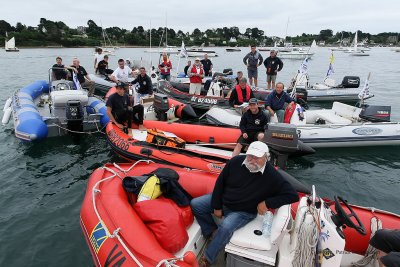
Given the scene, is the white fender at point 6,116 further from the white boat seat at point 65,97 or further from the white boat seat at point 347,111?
the white boat seat at point 347,111

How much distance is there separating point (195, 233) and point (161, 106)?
507 centimetres

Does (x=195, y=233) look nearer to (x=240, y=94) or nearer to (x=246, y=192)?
(x=246, y=192)

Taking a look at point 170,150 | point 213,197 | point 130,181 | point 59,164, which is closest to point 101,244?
point 130,181

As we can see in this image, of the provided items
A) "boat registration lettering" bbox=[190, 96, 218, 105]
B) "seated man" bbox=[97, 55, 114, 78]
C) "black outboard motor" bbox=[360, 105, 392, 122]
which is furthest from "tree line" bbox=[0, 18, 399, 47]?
"black outboard motor" bbox=[360, 105, 392, 122]

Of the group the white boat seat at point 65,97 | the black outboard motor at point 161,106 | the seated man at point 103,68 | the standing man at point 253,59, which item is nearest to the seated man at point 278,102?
the black outboard motor at point 161,106

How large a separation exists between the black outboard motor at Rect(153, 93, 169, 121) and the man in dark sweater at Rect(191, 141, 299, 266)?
5151mm

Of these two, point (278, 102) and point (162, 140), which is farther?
point (278, 102)

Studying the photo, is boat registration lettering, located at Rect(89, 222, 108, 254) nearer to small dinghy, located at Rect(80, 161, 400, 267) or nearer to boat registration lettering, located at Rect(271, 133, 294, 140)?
small dinghy, located at Rect(80, 161, 400, 267)

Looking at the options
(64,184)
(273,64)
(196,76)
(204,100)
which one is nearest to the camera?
(64,184)

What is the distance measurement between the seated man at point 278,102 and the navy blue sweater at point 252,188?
14.2ft

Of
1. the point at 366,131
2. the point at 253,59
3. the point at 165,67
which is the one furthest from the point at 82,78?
the point at 366,131

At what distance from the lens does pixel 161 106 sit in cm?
801

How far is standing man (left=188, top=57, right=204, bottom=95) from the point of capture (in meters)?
10.9

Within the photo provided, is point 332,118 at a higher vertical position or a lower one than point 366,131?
higher
